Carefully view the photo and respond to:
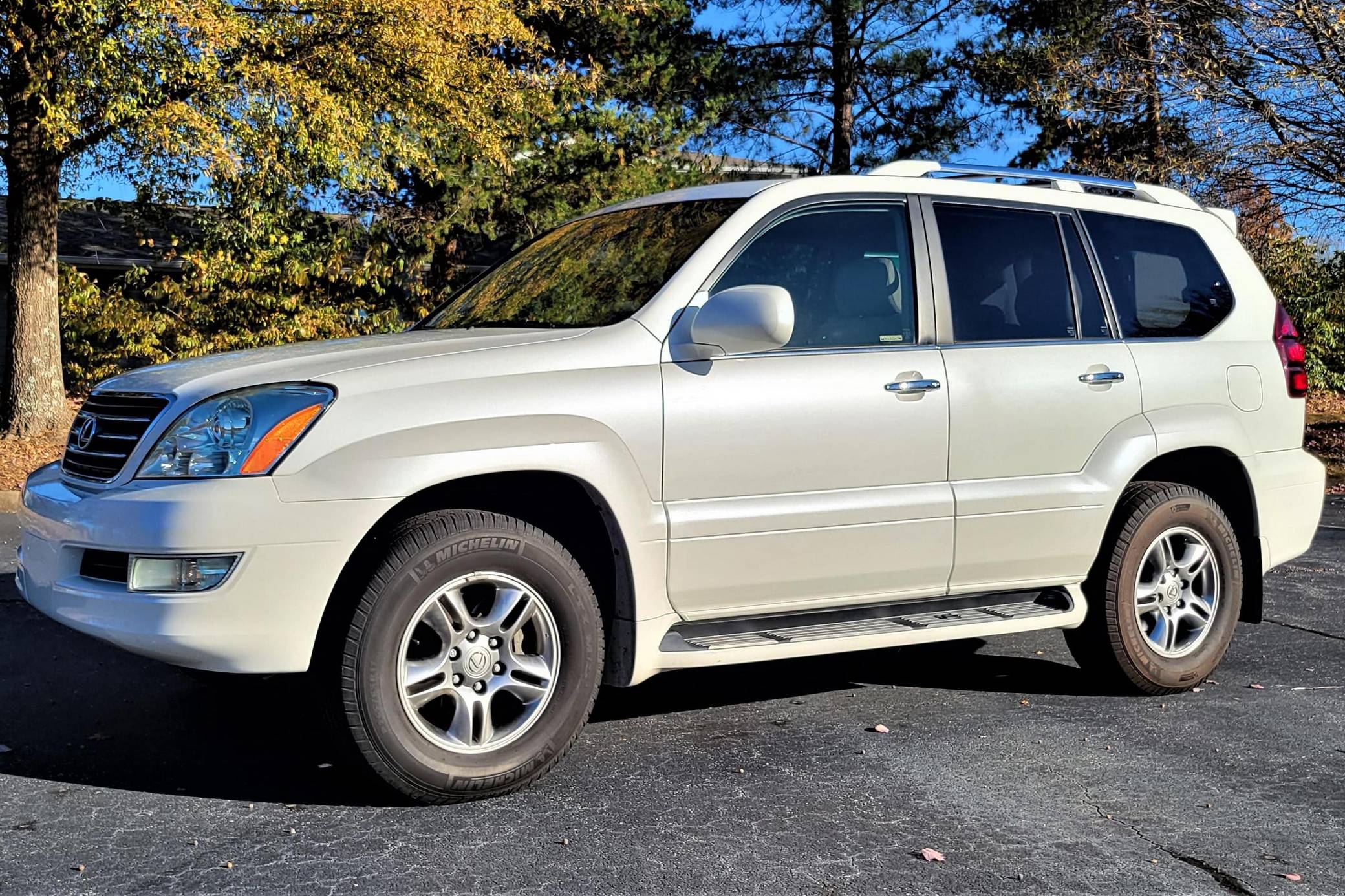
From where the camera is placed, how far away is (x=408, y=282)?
2138cm

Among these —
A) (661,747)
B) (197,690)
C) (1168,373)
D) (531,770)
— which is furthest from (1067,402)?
(197,690)

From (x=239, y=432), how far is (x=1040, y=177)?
3.40m

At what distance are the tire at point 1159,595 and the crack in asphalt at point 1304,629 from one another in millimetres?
1296

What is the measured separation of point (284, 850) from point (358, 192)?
18.2 metres

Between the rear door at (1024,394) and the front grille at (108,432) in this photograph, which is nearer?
the front grille at (108,432)

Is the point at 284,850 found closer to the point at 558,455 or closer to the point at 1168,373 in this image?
the point at 558,455

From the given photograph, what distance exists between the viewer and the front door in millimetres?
4441

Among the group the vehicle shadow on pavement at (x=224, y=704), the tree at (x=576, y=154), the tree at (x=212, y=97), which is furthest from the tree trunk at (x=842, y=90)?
the vehicle shadow on pavement at (x=224, y=704)

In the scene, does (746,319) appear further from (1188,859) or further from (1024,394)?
(1188,859)

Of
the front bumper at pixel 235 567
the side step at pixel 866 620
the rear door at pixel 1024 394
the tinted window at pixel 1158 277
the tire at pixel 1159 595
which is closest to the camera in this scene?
the front bumper at pixel 235 567

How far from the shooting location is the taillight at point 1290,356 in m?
5.90

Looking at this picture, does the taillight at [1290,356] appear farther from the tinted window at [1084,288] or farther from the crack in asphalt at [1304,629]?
the crack in asphalt at [1304,629]

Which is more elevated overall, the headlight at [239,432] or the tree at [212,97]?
the tree at [212,97]

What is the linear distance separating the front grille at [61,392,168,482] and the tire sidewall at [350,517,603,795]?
0.89m
